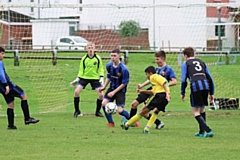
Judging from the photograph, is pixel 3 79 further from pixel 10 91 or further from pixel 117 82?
pixel 117 82

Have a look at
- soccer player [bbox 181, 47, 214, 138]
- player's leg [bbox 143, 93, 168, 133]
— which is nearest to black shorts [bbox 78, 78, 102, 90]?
player's leg [bbox 143, 93, 168, 133]

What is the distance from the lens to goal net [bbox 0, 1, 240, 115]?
21.3m

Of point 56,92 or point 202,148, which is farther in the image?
point 56,92

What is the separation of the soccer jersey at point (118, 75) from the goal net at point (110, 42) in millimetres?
5306

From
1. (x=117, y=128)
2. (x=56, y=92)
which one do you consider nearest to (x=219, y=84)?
(x=56, y=92)

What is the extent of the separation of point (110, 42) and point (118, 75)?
11.6m

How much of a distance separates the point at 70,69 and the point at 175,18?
5.22m

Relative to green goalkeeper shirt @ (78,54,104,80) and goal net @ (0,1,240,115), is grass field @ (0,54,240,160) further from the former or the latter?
green goalkeeper shirt @ (78,54,104,80)

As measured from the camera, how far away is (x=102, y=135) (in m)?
11.3

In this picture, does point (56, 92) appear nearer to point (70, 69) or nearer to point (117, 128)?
point (70, 69)

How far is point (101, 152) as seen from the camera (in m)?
9.09

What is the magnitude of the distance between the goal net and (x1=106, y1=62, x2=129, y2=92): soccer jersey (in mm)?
5306

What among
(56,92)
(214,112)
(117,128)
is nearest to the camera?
(117,128)

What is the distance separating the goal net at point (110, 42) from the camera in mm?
21344
